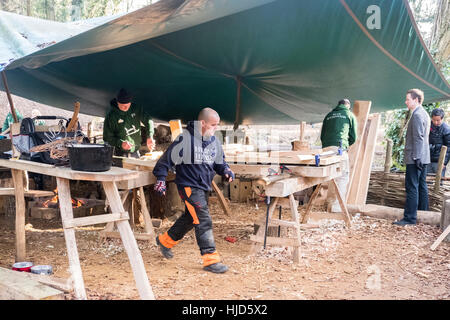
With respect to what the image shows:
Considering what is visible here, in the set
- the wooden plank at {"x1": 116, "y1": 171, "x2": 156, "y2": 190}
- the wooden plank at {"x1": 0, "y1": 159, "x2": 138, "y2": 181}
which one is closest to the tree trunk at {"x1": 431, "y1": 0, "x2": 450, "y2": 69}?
the wooden plank at {"x1": 116, "y1": 171, "x2": 156, "y2": 190}

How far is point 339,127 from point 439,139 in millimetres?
2493

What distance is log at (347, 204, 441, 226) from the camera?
18.3ft

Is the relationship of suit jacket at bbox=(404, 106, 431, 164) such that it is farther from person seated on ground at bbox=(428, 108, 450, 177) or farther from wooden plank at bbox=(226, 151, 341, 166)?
person seated on ground at bbox=(428, 108, 450, 177)

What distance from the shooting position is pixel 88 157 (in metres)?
2.72

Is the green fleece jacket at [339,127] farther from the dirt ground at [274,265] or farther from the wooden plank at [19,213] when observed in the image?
the wooden plank at [19,213]

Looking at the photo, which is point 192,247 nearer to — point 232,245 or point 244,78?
point 232,245

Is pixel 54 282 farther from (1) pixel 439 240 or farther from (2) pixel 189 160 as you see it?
(1) pixel 439 240

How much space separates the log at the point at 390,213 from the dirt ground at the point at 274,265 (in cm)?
22

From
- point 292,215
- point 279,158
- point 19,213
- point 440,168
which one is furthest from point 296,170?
point 440,168

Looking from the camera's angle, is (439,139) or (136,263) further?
(439,139)

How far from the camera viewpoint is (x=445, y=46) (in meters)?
8.11

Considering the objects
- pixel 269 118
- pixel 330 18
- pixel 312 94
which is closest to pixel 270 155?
pixel 330 18

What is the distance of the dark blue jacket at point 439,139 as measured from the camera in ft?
22.7
